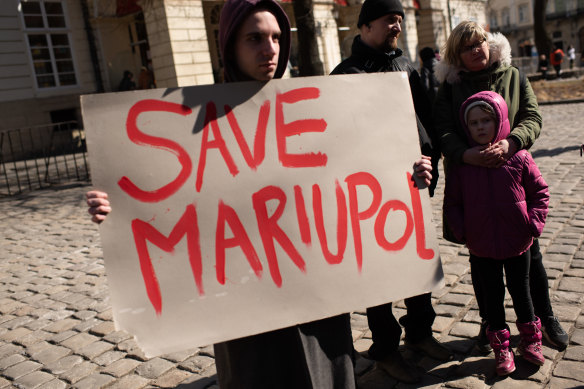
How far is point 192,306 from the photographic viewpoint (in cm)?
190

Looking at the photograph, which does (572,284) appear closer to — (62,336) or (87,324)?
(87,324)

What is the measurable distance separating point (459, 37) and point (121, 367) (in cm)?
279

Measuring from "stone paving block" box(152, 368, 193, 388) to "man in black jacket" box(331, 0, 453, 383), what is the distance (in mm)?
1115

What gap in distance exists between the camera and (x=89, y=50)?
19156 millimetres

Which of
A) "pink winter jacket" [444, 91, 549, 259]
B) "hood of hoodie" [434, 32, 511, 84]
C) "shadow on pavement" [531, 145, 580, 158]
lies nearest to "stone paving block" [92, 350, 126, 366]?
"pink winter jacket" [444, 91, 549, 259]

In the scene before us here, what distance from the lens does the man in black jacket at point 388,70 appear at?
2758mm

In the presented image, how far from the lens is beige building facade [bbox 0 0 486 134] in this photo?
16.7m

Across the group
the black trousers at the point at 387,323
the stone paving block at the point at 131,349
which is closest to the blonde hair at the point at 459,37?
the black trousers at the point at 387,323

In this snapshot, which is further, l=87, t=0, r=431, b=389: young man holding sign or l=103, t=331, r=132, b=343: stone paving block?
l=103, t=331, r=132, b=343: stone paving block

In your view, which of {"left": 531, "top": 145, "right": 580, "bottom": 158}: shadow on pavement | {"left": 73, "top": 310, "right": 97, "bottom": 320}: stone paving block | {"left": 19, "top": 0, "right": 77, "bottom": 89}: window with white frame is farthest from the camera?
{"left": 19, "top": 0, "right": 77, "bottom": 89}: window with white frame

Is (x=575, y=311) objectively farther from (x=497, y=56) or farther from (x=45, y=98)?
(x=45, y=98)

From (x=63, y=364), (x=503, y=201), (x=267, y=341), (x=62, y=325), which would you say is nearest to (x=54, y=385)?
(x=63, y=364)

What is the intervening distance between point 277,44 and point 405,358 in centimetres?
193

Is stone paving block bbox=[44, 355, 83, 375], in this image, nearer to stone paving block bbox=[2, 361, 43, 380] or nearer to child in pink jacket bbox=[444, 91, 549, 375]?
stone paving block bbox=[2, 361, 43, 380]
